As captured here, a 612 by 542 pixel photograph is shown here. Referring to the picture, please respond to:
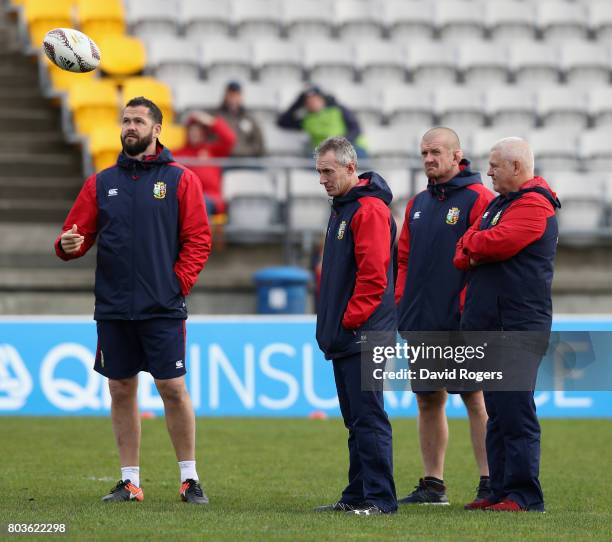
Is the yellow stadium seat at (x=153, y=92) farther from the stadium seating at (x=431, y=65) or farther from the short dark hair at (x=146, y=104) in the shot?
the short dark hair at (x=146, y=104)

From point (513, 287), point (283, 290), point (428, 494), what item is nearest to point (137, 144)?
point (513, 287)

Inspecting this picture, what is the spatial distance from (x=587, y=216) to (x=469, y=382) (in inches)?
339

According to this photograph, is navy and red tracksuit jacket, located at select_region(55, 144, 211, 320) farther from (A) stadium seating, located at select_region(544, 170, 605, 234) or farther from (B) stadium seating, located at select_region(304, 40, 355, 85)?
(B) stadium seating, located at select_region(304, 40, 355, 85)

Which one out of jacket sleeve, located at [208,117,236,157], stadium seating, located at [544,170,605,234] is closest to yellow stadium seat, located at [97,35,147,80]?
jacket sleeve, located at [208,117,236,157]

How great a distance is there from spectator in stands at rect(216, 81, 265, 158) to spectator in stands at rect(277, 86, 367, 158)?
60 cm

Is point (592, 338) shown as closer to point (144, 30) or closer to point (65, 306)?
point (65, 306)

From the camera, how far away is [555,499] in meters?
8.13

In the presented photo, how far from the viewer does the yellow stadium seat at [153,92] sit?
56.0 ft

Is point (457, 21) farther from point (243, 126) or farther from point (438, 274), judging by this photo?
point (438, 274)

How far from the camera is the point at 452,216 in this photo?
25.9 feet

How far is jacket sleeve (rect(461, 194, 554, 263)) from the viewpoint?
7.20 meters

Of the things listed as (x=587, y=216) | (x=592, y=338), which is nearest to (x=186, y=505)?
(x=592, y=338)

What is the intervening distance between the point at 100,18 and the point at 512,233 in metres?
12.4

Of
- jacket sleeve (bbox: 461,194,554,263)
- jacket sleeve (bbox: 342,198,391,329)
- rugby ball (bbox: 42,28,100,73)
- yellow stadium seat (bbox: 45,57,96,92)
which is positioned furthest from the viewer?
yellow stadium seat (bbox: 45,57,96,92)
